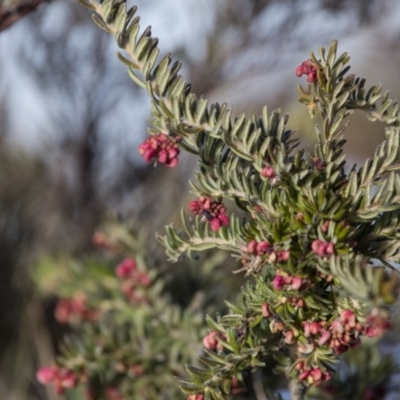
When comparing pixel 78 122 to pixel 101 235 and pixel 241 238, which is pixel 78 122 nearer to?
pixel 101 235

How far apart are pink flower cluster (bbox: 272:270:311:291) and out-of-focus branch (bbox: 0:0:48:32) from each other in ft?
1.64

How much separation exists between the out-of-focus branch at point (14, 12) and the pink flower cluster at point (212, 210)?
1.39 feet

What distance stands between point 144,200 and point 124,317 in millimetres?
576

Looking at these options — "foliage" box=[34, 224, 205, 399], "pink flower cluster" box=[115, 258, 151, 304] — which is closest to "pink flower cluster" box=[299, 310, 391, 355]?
"foliage" box=[34, 224, 205, 399]

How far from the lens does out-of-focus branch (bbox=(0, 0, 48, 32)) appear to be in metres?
0.80

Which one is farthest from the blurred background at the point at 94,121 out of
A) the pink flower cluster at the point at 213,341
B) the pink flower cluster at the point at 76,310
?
the pink flower cluster at the point at 213,341

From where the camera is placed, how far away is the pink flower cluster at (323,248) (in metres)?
0.44

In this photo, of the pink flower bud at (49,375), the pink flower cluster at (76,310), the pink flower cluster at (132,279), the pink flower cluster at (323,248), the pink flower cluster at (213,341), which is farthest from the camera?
the pink flower cluster at (76,310)

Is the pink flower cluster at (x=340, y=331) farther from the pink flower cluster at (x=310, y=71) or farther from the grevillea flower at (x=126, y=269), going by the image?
the grevillea flower at (x=126, y=269)

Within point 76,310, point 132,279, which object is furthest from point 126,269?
point 76,310

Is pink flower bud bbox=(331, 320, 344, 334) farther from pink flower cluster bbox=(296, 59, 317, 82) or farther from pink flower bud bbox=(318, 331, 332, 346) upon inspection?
pink flower cluster bbox=(296, 59, 317, 82)

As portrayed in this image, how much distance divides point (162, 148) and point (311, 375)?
195mm

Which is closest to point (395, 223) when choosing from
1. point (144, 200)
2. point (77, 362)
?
point (77, 362)

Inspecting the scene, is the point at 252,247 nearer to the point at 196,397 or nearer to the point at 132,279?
the point at 196,397
